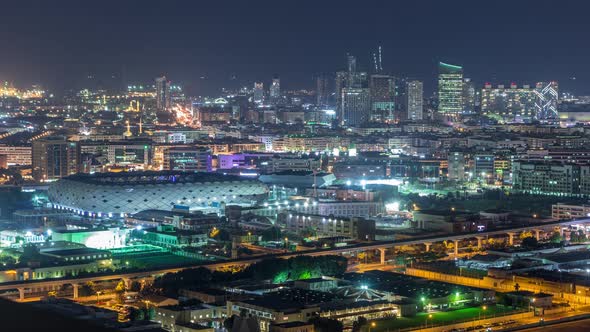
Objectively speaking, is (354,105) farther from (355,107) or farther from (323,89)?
(323,89)

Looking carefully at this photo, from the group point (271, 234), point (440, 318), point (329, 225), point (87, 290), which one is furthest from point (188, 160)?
point (440, 318)

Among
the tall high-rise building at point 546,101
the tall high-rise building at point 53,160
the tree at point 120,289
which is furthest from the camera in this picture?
the tall high-rise building at point 546,101

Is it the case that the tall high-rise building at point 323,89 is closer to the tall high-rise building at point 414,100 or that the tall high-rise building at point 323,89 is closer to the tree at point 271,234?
the tall high-rise building at point 414,100

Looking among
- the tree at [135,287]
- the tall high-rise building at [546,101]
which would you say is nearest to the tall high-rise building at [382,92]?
the tall high-rise building at [546,101]

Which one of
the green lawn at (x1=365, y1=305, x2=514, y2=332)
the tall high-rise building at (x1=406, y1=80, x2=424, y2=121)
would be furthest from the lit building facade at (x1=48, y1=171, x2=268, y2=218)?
the tall high-rise building at (x1=406, y1=80, x2=424, y2=121)

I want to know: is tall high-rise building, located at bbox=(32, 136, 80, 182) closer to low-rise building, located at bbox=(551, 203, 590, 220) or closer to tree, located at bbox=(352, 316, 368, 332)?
low-rise building, located at bbox=(551, 203, 590, 220)

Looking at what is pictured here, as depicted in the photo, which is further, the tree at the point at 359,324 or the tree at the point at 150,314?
the tree at the point at 150,314
